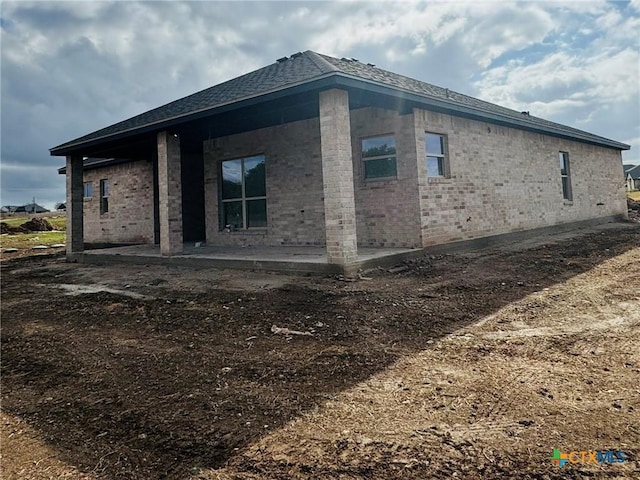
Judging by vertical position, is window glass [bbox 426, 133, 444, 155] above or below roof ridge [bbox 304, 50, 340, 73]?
below

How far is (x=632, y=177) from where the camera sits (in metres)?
70.8

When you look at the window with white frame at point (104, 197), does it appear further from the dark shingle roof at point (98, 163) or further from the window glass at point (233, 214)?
the window glass at point (233, 214)

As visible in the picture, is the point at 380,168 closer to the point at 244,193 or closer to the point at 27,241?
the point at 244,193

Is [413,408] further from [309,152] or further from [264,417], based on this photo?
[309,152]

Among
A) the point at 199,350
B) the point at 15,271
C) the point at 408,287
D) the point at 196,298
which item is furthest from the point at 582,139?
the point at 15,271

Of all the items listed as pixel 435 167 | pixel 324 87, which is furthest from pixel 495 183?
pixel 324 87

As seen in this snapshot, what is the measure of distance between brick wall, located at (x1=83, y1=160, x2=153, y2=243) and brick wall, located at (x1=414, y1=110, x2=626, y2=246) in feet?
37.4

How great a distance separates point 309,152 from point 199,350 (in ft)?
25.9

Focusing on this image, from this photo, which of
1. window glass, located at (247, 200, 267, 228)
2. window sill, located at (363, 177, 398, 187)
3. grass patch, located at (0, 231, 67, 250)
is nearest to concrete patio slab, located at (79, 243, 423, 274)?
window glass, located at (247, 200, 267, 228)

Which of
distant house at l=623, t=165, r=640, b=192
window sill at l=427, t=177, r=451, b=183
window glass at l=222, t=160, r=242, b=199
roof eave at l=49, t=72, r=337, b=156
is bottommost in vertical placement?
window sill at l=427, t=177, r=451, b=183

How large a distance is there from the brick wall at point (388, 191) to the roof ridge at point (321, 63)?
1.77m

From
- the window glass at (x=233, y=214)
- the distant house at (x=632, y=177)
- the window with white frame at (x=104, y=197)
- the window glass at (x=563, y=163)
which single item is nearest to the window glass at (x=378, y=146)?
the window glass at (x=233, y=214)

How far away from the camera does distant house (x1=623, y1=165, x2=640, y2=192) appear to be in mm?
66312

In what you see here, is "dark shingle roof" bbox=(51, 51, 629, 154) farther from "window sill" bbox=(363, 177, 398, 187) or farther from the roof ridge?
"window sill" bbox=(363, 177, 398, 187)
